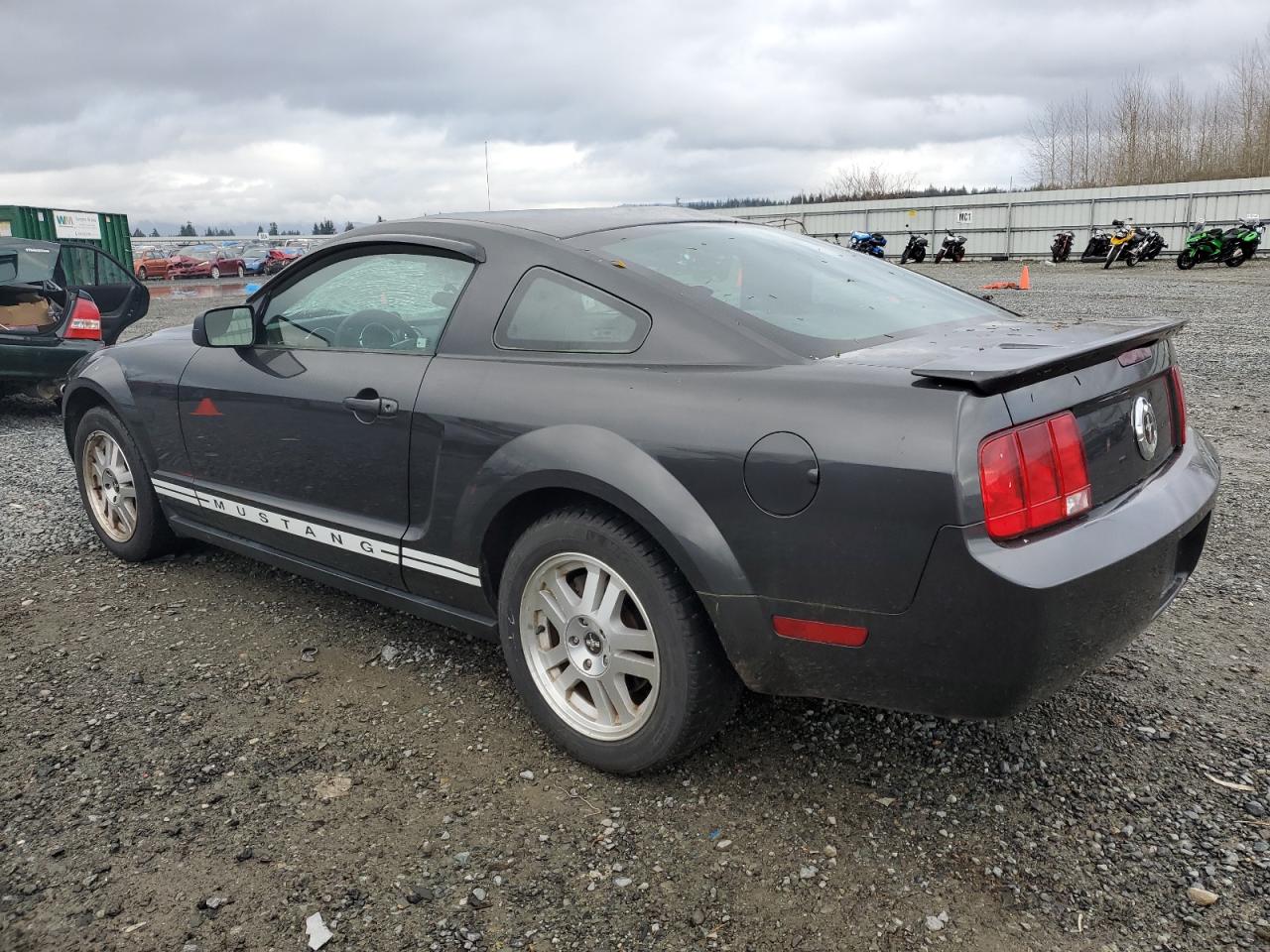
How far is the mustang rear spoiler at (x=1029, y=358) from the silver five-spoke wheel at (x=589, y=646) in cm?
97

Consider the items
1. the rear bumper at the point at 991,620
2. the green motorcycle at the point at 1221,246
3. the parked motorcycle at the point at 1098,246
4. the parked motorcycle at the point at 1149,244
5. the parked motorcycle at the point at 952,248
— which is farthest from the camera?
the parked motorcycle at the point at 952,248

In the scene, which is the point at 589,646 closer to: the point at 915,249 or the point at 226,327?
the point at 226,327

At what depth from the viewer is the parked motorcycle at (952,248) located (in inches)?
1117

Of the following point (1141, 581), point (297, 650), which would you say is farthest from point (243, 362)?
point (1141, 581)

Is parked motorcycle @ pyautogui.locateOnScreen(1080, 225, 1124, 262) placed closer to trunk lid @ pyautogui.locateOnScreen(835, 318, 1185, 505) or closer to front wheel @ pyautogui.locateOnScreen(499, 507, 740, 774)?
trunk lid @ pyautogui.locateOnScreen(835, 318, 1185, 505)

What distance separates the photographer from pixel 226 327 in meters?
3.72

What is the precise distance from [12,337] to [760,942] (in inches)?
314

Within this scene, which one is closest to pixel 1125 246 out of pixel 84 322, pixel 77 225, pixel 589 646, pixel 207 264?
pixel 84 322

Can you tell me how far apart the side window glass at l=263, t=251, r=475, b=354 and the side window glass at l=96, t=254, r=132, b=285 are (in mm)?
6745

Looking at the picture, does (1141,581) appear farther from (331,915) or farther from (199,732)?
(199,732)

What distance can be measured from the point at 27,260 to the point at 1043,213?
27703 mm

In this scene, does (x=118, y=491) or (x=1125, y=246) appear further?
(x=1125, y=246)

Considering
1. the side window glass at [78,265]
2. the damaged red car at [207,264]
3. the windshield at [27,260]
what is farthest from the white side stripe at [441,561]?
the damaged red car at [207,264]

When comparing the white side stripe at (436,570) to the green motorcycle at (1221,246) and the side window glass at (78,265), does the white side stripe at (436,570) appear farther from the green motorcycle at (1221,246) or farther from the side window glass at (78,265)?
the green motorcycle at (1221,246)
